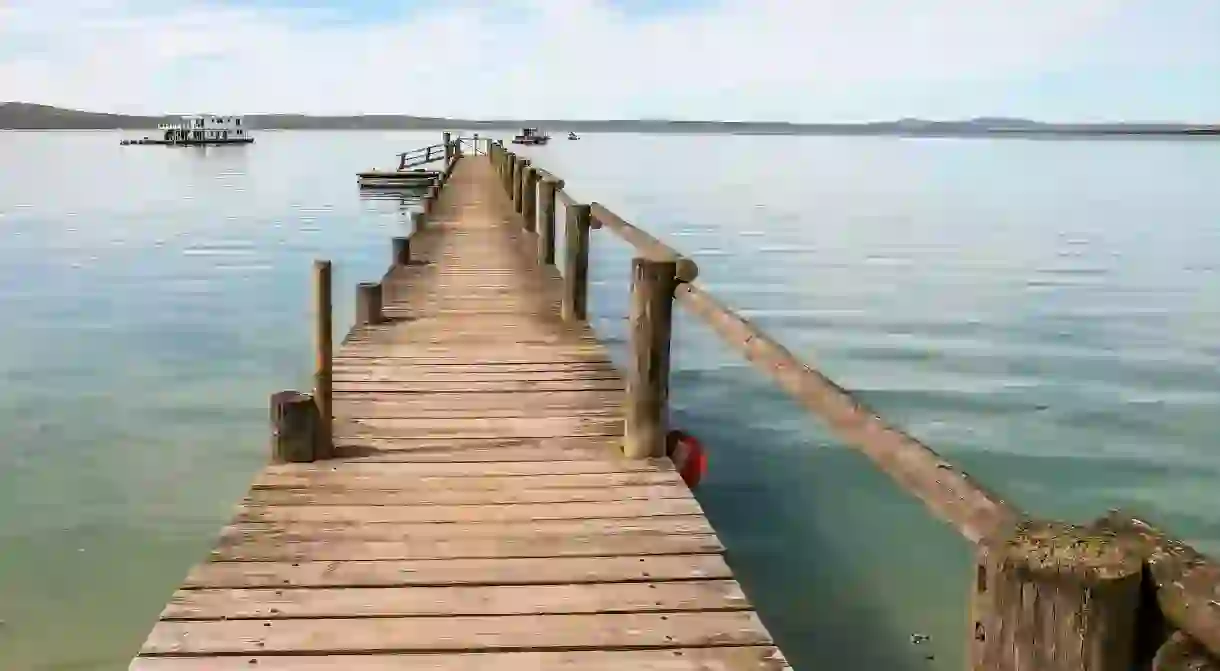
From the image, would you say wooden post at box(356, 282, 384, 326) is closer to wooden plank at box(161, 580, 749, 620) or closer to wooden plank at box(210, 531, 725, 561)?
wooden plank at box(210, 531, 725, 561)

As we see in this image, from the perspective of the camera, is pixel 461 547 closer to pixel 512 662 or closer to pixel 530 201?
pixel 512 662

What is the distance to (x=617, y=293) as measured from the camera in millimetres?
18438

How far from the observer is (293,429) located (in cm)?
484

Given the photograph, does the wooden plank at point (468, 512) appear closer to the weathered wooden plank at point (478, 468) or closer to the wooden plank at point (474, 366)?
the weathered wooden plank at point (478, 468)

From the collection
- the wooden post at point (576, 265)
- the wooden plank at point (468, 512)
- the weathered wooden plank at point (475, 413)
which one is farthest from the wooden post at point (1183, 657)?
the wooden post at point (576, 265)

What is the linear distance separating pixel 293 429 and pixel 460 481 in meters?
0.77

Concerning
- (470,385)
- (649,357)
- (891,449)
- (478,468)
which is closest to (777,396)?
(470,385)

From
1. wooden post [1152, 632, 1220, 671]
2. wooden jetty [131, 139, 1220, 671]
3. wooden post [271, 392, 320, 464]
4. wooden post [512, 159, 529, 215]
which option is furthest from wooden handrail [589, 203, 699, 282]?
wooden post [512, 159, 529, 215]

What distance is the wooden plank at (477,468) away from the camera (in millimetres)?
4770

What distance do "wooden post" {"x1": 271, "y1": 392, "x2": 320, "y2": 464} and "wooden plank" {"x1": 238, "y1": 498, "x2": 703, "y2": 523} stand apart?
52 cm

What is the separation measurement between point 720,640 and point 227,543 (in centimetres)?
178

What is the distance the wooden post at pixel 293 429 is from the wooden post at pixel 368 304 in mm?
3525

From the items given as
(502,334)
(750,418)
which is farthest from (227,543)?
(750,418)

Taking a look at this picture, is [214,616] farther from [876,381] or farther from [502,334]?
[876,381]
